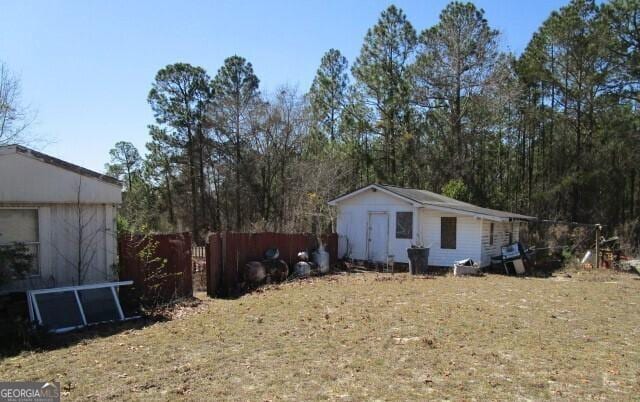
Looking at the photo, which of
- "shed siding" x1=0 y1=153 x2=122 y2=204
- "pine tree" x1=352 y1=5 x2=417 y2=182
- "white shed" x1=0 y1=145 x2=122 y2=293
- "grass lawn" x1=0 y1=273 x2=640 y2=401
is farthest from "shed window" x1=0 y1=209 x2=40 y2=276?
"pine tree" x1=352 y1=5 x2=417 y2=182

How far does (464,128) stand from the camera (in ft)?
87.2

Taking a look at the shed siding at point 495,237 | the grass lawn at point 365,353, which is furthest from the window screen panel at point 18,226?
the shed siding at point 495,237

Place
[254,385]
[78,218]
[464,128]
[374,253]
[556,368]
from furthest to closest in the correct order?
[464,128], [374,253], [78,218], [556,368], [254,385]

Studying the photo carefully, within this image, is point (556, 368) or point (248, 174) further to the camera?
point (248, 174)

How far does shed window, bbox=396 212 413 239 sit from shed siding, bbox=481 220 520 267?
8.39 feet

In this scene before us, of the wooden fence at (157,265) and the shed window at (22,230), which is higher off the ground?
the shed window at (22,230)

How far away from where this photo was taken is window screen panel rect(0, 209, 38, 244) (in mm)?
8039

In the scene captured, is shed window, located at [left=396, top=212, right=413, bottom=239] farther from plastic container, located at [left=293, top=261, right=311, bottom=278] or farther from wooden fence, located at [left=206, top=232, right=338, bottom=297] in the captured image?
plastic container, located at [left=293, top=261, right=311, bottom=278]

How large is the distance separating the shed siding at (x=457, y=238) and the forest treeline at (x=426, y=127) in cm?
530

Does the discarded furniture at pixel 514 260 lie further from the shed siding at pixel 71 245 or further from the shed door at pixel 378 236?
the shed siding at pixel 71 245

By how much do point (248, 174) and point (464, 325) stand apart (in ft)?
76.3

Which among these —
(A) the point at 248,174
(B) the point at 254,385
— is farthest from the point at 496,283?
(A) the point at 248,174

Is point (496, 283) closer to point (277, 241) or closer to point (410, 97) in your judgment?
point (277, 241)

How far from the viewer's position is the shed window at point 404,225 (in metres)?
17.1
